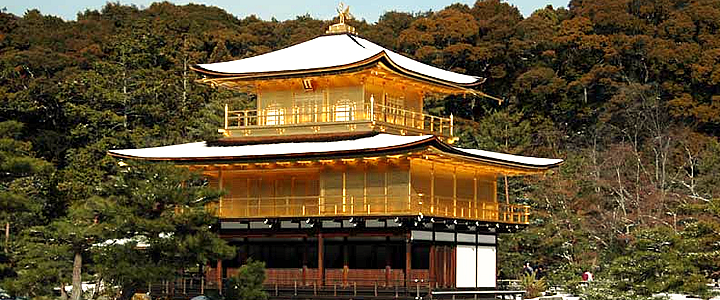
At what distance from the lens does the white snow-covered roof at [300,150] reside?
3528 cm

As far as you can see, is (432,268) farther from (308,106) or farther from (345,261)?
(308,106)

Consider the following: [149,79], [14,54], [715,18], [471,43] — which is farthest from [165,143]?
[715,18]

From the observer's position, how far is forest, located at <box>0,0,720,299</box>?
32.6 metres

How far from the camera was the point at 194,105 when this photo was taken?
68.6 meters

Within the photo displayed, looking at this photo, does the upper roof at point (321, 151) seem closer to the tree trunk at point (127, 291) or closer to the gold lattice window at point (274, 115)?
the gold lattice window at point (274, 115)

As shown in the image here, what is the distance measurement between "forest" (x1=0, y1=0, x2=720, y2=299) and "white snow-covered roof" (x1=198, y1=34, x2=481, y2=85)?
16.2 feet

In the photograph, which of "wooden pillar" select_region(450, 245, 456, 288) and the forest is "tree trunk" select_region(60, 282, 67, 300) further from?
"wooden pillar" select_region(450, 245, 456, 288)

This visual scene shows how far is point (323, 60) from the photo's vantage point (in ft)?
134

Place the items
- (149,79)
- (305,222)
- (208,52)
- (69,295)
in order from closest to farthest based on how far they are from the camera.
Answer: (69,295)
(305,222)
(149,79)
(208,52)

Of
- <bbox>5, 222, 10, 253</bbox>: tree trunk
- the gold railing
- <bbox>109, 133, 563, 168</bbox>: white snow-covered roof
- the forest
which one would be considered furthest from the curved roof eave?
<bbox>5, 222, 10, 253</bbox>: tree trunk

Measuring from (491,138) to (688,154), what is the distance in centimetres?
1046

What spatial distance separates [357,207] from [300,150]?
2649 mm

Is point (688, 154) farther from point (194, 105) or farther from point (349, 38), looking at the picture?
point (194, 105)

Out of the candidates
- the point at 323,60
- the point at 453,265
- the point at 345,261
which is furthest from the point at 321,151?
the point at 453,265
